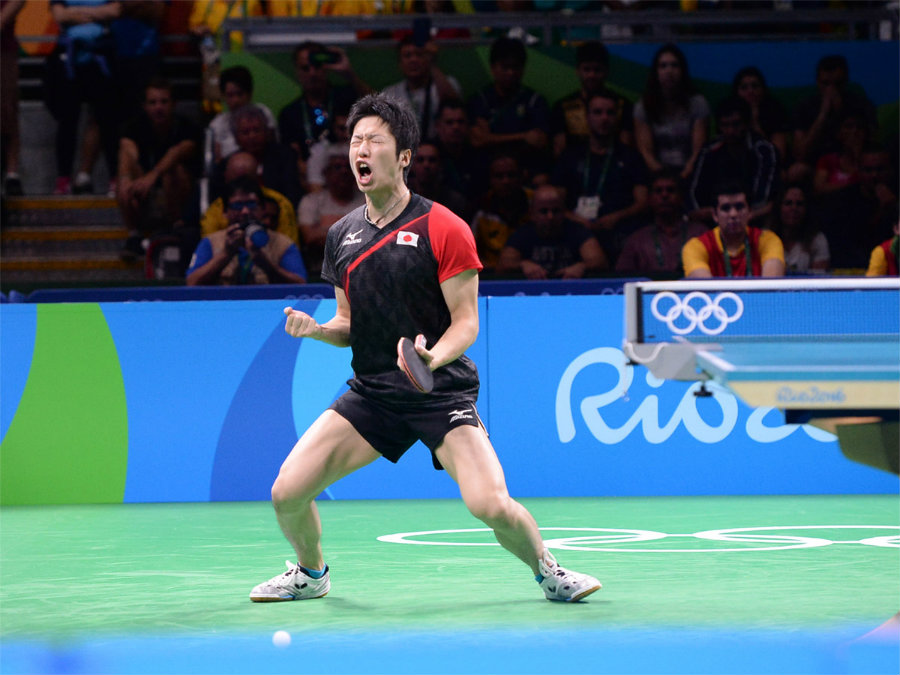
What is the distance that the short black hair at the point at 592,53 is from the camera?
11320 mm

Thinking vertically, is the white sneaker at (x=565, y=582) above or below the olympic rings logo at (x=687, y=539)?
above

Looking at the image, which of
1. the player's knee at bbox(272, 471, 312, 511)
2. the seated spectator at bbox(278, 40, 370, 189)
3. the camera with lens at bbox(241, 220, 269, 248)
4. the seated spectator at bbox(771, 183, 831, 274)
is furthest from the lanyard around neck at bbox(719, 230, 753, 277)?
the player's knee at bbox(272, 471, 312, 511)

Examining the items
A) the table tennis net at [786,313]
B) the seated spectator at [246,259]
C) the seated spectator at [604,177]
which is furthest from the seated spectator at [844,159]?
the seated spectator at [246,259]

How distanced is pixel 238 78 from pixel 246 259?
236 cm

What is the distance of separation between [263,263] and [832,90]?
5.34m

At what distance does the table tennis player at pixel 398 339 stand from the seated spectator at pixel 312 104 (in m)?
6.34

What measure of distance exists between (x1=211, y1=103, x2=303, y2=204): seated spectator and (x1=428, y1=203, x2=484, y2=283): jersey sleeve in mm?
6284

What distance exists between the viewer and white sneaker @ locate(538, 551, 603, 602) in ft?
16.2

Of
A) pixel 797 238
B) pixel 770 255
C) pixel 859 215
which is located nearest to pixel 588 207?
pixel 797 238

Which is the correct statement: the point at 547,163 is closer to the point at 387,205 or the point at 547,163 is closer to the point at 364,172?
the point at 387,205

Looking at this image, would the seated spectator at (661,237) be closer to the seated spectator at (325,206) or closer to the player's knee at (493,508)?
the seated spectator at (325,206)

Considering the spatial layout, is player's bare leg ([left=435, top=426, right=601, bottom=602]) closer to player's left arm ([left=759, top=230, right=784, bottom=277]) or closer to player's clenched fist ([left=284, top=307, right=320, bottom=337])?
player's clenched fist ([left=284, top=307, right=320, bottom=337])

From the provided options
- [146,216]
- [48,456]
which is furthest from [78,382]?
[146,216]

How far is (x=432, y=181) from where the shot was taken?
34.8 feet
